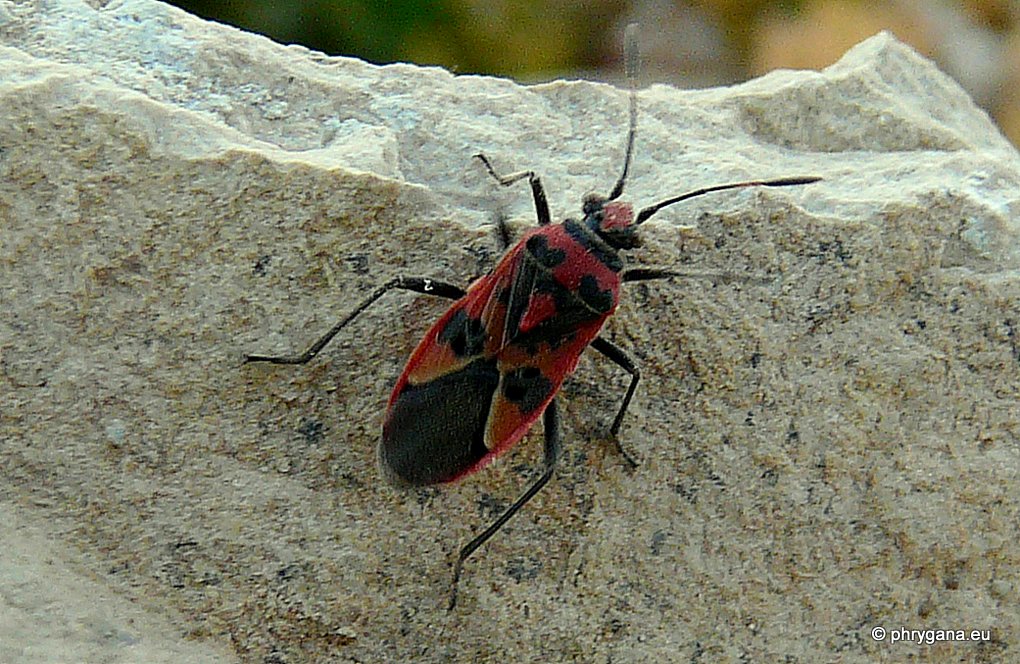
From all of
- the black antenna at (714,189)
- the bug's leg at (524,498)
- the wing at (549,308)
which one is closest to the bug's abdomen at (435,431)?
the wing at (549,308)

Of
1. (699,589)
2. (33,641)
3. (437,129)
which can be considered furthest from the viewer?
(437,129)

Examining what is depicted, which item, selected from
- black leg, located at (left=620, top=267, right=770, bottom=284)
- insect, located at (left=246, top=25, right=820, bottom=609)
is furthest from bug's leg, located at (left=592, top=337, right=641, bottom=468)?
black leg, located at (left=620, top=267, right=770, bottom=284)

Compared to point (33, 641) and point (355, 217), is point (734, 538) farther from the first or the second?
point (33, 641)

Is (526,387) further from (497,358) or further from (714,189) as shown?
(714,189)

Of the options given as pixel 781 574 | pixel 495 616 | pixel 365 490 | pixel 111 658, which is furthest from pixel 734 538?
pixel 111 658

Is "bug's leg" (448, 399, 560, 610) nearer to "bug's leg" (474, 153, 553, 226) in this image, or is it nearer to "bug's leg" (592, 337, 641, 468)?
"bug's leg" (592, 337, 641, 468)

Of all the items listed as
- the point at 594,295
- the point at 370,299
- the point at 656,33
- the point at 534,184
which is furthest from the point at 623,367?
the point at 656,33
